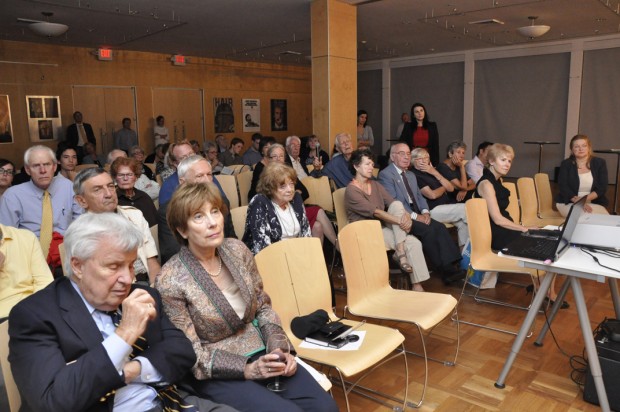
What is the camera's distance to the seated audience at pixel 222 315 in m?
1.99

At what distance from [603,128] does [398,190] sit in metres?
8.68

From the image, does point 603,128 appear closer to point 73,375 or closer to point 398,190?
point 398,190

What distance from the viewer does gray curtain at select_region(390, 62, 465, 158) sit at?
1361 centimetres

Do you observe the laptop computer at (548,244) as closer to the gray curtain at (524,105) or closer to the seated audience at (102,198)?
the seated audience at (102,198)

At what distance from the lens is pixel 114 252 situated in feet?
5.26

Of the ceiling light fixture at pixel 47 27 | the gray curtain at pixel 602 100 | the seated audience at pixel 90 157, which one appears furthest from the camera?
the gray curtain at pixel 602 100

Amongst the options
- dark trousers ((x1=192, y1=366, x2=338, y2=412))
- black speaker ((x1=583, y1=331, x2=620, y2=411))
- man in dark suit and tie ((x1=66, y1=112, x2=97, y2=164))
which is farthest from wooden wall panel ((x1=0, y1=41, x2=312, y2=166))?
black speaker ((x1=583, y1=331, x2=620, y2=411))

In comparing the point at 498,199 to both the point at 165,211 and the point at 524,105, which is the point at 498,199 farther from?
the point at 524,105

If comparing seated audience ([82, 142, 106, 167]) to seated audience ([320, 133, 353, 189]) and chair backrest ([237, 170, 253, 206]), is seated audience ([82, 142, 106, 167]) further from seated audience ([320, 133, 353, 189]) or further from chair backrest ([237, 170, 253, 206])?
seated audience ([320, 133, 353, 189])

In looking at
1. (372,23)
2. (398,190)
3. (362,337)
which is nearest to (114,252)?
(362,337)

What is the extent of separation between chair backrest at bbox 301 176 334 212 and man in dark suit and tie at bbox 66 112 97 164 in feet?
22.6

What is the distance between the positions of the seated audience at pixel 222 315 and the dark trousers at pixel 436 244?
8.85 feet

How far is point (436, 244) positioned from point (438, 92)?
Answer: 10.2m

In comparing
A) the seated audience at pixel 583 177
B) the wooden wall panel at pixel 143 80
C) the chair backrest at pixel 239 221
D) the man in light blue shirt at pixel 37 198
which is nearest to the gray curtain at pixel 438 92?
the wooden wall panel at pixel 143 80
